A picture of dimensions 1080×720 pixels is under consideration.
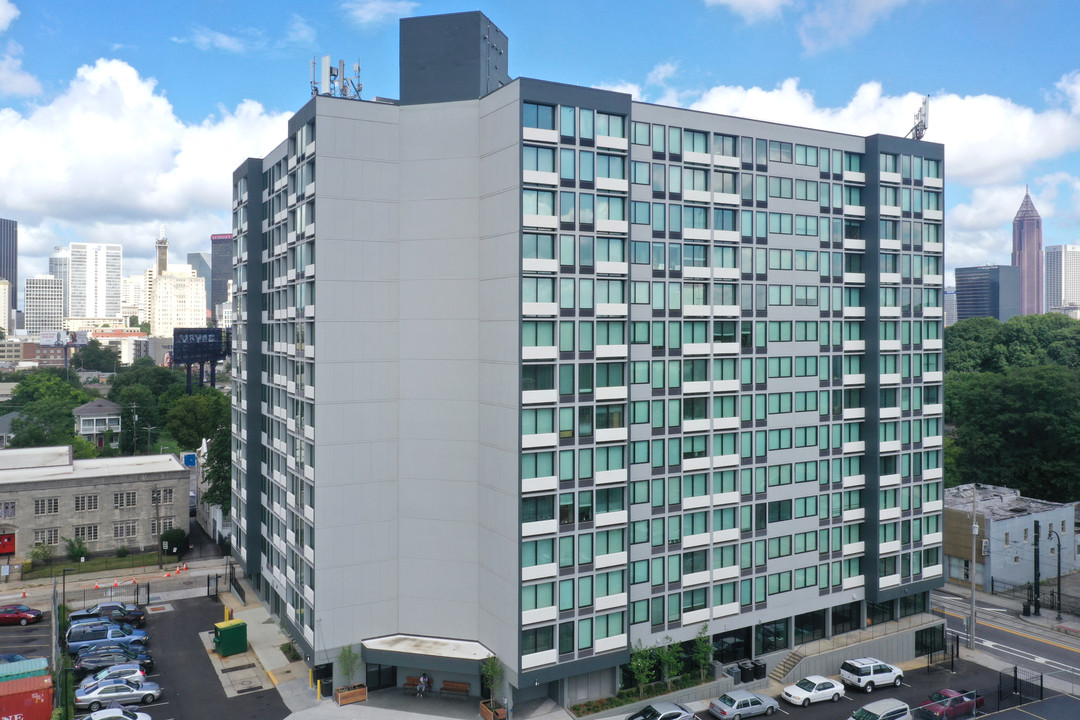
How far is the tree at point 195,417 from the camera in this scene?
128375mm

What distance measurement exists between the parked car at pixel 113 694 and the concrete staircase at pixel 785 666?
39709 millimetres

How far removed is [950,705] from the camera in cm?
4512

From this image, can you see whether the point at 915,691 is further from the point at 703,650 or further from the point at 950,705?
the point at 703,650

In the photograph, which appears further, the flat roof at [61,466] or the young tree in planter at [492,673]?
the flat roof at [61,466]

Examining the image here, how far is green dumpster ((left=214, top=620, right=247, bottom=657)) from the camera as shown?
171ft

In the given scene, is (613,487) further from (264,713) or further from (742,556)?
(264,713)

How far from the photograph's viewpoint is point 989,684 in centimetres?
5050

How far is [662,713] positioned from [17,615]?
167ft

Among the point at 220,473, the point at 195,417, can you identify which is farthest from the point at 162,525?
the point at 195,417

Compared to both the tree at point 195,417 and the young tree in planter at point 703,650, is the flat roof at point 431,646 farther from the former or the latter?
the tree at point 195,417

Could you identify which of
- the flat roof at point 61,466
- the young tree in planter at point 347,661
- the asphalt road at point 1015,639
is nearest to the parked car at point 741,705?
the young tree in planter at point 347,661

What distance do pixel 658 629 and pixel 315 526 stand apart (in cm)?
2220

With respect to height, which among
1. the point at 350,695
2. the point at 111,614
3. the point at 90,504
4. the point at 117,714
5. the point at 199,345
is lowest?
the point at 350,695

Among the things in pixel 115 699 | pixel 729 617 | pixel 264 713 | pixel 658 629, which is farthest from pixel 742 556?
pixel 115 699
